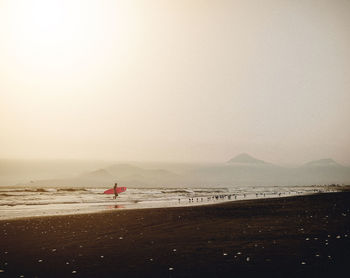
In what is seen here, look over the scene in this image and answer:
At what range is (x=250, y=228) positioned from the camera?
1817 cm

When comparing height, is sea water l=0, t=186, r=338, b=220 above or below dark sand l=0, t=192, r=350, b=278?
above

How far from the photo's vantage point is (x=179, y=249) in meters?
13.4

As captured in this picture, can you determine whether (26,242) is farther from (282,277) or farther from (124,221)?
(282,277)

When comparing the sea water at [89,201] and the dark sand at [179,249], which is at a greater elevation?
the sea water at [89,201]

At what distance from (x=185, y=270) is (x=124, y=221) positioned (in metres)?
12.4

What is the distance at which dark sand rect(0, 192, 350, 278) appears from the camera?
10.4 m

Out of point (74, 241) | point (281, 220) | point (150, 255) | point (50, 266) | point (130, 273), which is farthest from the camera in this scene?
point (281, 220)

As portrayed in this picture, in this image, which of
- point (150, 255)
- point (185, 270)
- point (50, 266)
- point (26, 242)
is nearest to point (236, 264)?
point (185, 270)

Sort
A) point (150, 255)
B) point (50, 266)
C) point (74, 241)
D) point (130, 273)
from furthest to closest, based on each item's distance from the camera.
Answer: point (74, 241)
point (150, 255)
point (50, 266)
point (130, 273)

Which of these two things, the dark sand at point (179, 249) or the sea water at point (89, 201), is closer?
the dark sand at point (179, 249)

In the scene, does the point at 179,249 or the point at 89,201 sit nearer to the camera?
the point at 179,249

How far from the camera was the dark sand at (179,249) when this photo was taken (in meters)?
10.4

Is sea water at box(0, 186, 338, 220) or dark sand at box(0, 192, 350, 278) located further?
sea water at box(0, 186, 338, 220)

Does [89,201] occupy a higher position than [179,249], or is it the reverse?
[89,201]
